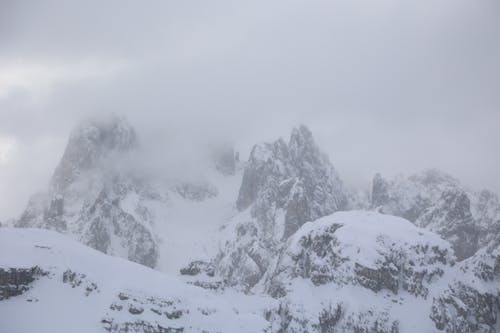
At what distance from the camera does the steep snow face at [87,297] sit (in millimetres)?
167500

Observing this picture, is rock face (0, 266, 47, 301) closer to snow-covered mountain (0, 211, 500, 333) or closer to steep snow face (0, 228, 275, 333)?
steep snow face (0, 228, 275, 333)

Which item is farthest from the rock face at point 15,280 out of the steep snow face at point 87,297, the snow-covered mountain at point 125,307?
the snow-covered mountain at point 125,307

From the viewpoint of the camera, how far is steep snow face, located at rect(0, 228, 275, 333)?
168m

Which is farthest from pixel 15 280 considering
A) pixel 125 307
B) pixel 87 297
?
pixel 125 307

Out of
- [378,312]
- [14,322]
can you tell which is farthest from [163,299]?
[378,312]

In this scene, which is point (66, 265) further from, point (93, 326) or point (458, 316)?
point (458, 316)

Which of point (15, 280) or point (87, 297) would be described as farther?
Answer: point (87, 297)

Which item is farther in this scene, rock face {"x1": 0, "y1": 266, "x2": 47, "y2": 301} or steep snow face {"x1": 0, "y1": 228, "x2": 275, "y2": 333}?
rock face {"x1": 0, "y1": 266, "x2": 47, "y2": 301}

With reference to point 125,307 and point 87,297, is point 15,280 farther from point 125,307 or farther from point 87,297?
point 125,307

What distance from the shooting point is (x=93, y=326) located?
16750 cm

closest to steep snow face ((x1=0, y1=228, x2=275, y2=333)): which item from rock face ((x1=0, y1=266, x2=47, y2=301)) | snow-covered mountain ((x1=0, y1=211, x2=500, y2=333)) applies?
rock face ((x1=0, y1=266, x2=47, y2=301))

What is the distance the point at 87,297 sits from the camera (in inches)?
6959

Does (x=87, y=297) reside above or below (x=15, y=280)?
below

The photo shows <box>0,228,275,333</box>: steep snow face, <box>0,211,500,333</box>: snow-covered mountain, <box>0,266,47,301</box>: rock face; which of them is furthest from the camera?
<box>0,266,47,301</box>: rock face
